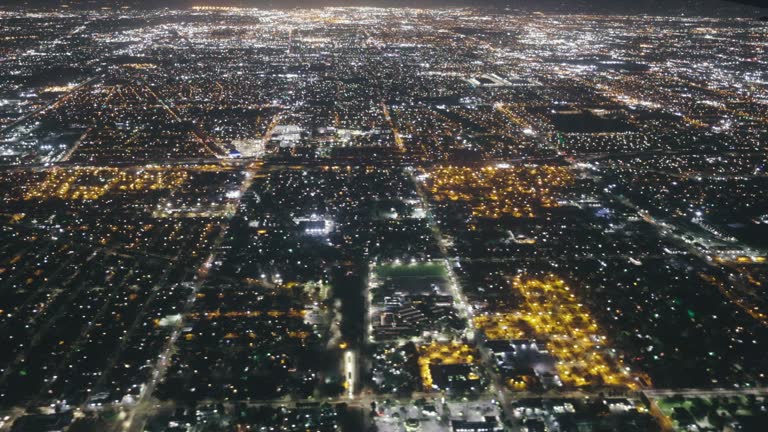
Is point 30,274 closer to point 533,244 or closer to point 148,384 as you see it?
point 148,384

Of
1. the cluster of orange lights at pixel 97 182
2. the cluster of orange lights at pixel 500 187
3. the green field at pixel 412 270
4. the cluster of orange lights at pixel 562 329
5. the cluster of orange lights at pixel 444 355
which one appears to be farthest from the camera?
the cluster of orange lights at pixel 97 182

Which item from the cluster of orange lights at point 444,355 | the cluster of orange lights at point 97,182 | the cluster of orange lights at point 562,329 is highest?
the cluster of orange lights at point 97,182

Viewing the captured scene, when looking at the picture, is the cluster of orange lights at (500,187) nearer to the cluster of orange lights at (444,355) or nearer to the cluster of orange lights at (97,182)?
the cluster of orange lights at (444,355)

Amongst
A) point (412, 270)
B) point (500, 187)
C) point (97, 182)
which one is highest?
point (500, 187)

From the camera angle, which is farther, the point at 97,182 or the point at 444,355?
the point at 97,182

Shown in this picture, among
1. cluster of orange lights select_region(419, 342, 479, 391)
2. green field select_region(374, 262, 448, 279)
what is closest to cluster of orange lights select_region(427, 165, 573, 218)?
green field select_region(374, 262, 448, 279)

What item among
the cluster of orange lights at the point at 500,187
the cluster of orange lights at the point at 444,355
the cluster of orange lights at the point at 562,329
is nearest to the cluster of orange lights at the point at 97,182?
the cluster of orange lights at the point at 500,187

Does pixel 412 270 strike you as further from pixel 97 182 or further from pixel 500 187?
pixel 97 182

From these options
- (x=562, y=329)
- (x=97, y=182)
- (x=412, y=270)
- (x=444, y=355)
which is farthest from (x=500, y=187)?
(x=97, y=182)

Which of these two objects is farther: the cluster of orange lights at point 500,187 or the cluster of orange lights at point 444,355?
the cluster of orange lights at point 500,187

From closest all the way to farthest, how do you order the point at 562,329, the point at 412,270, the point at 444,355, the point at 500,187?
the point at 444,355
the point at 562,329
the point at 412,270
the point at 500,187

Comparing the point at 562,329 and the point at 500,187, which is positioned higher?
the point at 500,187

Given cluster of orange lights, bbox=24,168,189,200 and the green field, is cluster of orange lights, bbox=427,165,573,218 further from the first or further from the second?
cluster of orange lights, bbox=24,168,189,200
